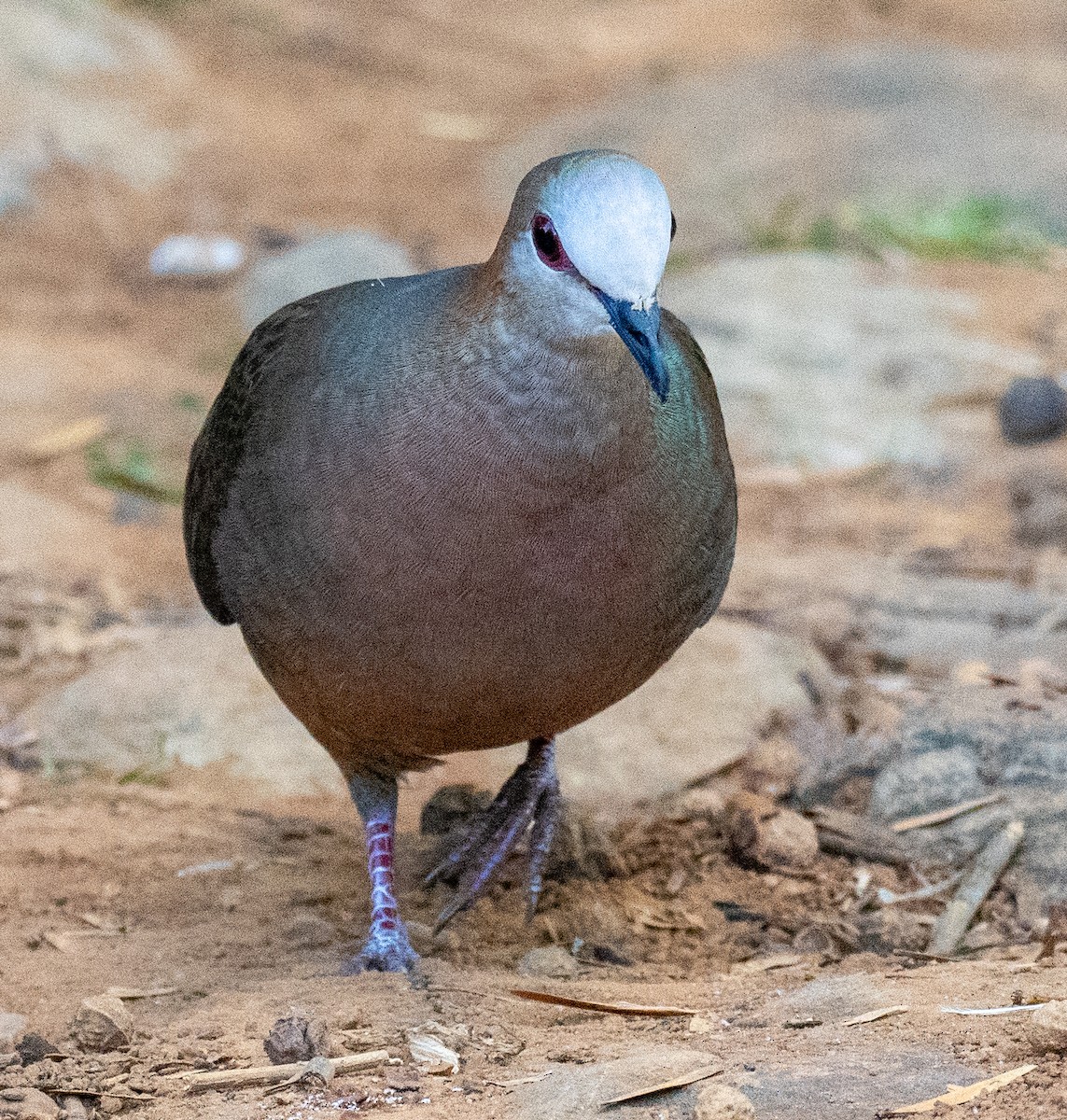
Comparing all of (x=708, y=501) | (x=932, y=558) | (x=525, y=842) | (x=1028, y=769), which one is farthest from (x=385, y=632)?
(x=932, y=558)

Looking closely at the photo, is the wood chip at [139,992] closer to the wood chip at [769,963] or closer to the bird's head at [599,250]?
the wood chip at [769,963]

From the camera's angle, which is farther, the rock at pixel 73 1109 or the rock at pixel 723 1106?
the rock at pixel 73 1109

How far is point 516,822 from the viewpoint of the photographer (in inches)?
174

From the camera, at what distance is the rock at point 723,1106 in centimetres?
255

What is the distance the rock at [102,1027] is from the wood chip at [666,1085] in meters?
1.04

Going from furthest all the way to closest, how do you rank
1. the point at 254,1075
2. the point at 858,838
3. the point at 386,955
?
the point at 858,838
the point at 386,955
the point at 254,1075

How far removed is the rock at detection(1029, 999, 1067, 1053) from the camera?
9.12 ft

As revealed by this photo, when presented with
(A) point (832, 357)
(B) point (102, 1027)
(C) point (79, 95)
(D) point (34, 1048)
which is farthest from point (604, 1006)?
(C) point (79, 95)

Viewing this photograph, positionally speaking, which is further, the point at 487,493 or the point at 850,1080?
the point at 487,493

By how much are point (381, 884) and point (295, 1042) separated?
1.04m

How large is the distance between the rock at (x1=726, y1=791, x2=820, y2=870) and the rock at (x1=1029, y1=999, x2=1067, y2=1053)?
5.12 ft

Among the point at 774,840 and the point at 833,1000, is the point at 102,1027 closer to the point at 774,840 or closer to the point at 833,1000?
the point at 833,1000

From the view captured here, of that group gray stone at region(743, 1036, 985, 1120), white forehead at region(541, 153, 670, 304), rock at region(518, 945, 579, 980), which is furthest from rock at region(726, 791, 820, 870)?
white forehead at region(541, 153, 670, 304)

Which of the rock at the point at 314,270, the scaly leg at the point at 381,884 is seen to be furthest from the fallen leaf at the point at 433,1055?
the rock at the point at 314,270
